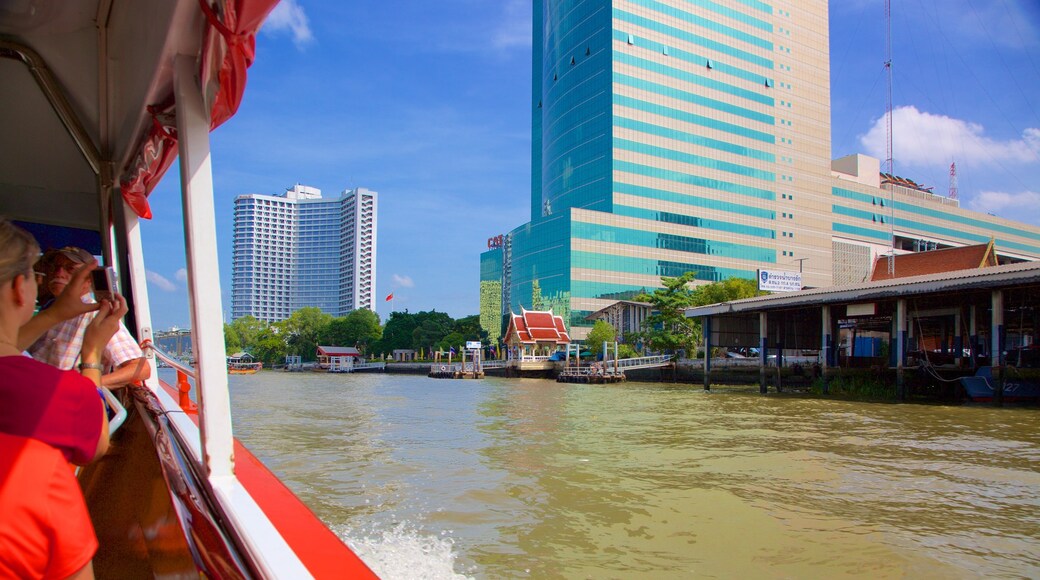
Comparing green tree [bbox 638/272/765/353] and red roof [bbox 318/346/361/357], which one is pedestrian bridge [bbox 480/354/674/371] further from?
red roof [bbox 318/346/361/357]

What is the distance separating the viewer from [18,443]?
0.88 m

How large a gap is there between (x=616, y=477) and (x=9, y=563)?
585 cm

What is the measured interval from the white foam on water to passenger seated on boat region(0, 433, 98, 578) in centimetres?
284

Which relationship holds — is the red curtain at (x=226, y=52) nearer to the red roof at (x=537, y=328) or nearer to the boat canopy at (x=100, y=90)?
the boat canopy at (x=100, y=90)

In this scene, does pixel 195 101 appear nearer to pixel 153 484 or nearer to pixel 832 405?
pixel 153 484

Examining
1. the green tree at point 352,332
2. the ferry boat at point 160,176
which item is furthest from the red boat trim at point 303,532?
the green tree at point 352,332

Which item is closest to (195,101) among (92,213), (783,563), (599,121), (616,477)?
(92,213)

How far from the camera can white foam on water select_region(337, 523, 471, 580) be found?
371 cm

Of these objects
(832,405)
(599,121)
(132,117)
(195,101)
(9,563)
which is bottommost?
(832,405)

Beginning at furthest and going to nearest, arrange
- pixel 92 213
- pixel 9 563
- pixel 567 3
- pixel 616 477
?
pixel 567 3 < pixel 616 477 < pixel 92 213 < pixel 9 563

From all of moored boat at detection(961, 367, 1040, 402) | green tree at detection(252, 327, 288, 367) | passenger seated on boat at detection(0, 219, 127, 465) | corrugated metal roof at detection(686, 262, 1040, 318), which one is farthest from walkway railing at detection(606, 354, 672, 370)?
green tree at detection(252, 327, 288, 367)

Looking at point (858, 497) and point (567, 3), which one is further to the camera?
point (567, 3)

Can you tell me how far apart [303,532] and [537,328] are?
132ft

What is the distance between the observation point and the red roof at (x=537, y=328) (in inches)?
1617
